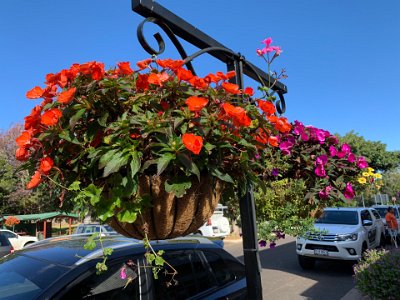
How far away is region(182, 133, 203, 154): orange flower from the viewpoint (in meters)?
1.14

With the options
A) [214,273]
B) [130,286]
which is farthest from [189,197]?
[214,273]

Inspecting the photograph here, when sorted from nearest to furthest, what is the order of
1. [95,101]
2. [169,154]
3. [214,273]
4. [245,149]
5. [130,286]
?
1. [169,154]
2. [95,101]
3. [245,149]
4. [130,286]
5. [214,273]

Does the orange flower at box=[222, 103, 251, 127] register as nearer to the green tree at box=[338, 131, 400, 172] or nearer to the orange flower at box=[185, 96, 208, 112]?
the orange flower at box=[185, 96, 208, 112]

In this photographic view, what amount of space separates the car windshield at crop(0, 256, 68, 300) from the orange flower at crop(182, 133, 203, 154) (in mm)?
2082

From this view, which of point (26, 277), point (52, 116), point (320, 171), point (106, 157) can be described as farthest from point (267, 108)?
point (26, 277)

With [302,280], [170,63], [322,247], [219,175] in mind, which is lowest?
[302,280]

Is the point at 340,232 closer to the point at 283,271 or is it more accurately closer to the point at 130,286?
the point at 283,271

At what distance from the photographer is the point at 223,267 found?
12.2 ft

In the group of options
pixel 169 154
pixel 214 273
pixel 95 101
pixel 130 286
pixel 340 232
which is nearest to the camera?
pixel 169 154

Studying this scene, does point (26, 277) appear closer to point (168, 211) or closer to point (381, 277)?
point (168, 211)

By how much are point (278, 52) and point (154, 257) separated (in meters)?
1.50

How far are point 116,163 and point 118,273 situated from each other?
2.04 metres

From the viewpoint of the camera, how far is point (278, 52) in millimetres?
2123

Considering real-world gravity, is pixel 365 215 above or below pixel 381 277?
above
